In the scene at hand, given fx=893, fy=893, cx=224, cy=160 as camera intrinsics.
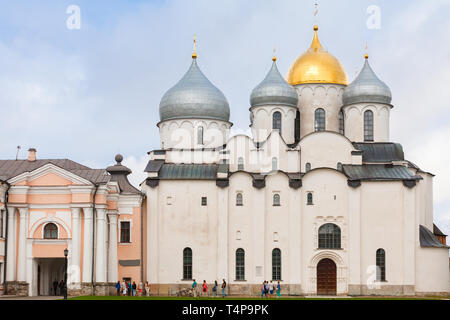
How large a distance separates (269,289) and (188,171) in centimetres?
950

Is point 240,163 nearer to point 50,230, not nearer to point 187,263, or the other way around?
point 187,263

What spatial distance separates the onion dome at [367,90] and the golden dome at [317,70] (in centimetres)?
208

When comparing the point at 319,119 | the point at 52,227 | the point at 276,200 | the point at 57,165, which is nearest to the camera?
the point at 52,227

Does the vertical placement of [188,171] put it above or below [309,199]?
above

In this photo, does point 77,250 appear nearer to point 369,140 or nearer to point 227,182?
point 227,182

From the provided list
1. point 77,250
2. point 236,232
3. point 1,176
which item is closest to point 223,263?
point 236,232

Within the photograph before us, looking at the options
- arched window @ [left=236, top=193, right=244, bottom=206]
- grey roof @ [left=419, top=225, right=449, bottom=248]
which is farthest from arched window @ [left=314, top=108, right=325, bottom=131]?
grey roof @ [left=419, top=225, right=449, bottom=248]

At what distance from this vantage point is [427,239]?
56750 mm

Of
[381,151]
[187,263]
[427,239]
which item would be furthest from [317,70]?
[187,263]

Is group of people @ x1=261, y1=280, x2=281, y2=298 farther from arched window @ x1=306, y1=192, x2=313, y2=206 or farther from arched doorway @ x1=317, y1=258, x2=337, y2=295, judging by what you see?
arched window @ x1=306, y1=192, x2=313, y2=206
